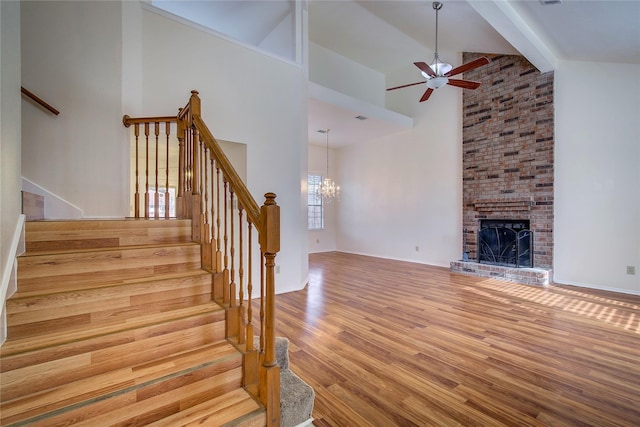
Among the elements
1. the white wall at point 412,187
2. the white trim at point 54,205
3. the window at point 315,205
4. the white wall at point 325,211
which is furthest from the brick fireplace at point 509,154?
the white trim at point 54,205

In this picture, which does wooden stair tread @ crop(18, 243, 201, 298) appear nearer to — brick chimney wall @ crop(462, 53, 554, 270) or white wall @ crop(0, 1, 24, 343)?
white wall @ crop(0, 1, 24, 343)

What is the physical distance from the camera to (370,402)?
1.98 m

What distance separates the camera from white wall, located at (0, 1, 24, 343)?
5.33 feet

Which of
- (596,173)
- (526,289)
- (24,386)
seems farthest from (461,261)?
(24,386)

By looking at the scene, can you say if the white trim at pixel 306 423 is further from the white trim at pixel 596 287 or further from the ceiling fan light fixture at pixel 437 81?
the white trim at pixel 596 287

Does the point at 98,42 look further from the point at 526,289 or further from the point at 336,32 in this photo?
the point at 526,289

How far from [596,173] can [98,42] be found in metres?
6.94

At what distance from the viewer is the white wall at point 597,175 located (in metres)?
4.38

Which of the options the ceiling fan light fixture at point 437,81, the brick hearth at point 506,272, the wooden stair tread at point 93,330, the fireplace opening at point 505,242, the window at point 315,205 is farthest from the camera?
the window at point 315,205

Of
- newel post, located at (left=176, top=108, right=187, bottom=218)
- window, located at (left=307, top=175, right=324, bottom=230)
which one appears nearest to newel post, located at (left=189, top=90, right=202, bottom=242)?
newel post, located at (left=176, top=108, right=187, bottom=218)

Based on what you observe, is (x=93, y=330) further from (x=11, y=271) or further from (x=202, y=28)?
(x=202, y=28)

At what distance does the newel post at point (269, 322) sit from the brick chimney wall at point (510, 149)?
17.6ft

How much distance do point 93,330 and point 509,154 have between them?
20.9 ft

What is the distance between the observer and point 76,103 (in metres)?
3.21
